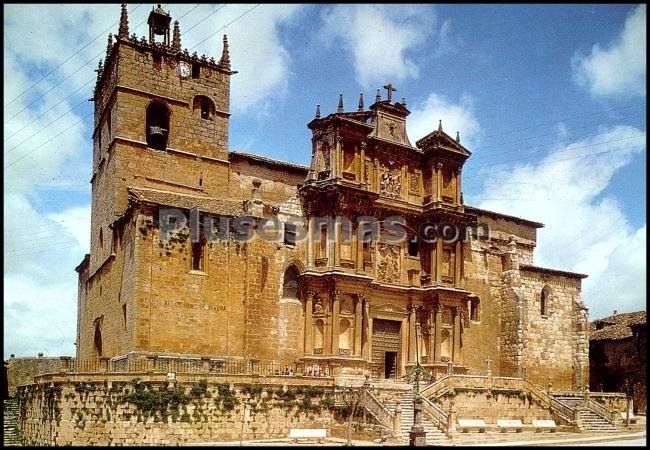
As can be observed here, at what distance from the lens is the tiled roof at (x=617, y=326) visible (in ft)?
142

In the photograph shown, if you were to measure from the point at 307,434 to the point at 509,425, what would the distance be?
931 centimetres

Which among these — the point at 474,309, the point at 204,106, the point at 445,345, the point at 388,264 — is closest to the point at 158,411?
the point at 388,264

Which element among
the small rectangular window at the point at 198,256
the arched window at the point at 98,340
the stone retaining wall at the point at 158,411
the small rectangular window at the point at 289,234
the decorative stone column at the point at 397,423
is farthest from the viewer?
the arched window at the point at 98,340

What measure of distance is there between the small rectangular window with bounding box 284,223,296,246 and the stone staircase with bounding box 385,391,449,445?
28.6ft

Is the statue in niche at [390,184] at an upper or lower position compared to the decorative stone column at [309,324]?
upper

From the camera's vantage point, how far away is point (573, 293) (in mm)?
43188

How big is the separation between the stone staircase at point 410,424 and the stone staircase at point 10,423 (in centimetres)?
1438

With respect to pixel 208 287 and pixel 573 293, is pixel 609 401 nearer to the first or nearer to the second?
pixel 573 293

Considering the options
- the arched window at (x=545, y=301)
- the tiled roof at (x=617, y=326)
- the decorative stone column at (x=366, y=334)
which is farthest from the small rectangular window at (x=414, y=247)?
the tiled roof at (x=617, y=326)

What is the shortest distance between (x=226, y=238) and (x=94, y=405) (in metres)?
9.07

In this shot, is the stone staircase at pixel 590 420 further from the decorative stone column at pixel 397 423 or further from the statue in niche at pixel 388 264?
the statue in niche at pixel 388 264

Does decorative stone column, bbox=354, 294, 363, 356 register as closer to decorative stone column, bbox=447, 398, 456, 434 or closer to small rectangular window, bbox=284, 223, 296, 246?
small rectangular window, bbox=284, 223, 296, 246

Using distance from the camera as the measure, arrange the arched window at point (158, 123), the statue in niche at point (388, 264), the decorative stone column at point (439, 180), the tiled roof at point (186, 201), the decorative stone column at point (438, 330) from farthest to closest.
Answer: the decorative stone column at point (439, 180), the decorative stone column at point (438, 330), the statue in niche at point (388, 264), the arched window at point (158, 123), the tiled roof at point (186, 201)

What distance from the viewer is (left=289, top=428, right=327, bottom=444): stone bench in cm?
2597
